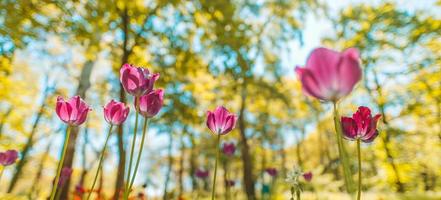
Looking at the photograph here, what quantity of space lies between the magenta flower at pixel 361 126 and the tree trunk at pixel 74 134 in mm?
5255

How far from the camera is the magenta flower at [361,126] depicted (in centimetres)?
160

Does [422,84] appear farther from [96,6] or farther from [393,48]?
[96,6]

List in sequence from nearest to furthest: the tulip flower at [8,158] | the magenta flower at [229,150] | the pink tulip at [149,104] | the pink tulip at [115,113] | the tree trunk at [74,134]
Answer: the pink tulip at [149,104]
the pink tulip at [115,113]
the tulip flower at [8,158]
the magenta flower at [229,150]
the tree trunk at [74,134]

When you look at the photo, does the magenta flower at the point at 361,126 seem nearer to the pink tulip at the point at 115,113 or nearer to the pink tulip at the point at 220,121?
the pink tulip at the point at 220,121

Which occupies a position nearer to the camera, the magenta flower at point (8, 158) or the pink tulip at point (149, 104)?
the pink tulip at point (149, 104)

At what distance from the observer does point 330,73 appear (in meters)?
1.03

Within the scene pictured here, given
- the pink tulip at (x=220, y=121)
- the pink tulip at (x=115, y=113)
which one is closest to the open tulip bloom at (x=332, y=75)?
the pink tulip at (x=220, y=121)

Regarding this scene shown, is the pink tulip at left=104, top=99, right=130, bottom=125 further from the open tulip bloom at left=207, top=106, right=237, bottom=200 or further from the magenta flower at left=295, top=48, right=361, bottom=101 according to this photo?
the magenta flower at left=295, top=48, right=361, bottom=101

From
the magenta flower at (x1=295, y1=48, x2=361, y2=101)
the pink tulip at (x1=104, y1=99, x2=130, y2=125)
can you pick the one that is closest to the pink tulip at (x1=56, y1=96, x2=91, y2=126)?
the pink tulip at (x1=104, y1=99, x2=130, y2=125)

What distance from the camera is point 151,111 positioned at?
6.23ft

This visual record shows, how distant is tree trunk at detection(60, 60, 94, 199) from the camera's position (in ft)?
21.4

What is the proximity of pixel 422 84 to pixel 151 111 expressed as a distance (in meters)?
10.5

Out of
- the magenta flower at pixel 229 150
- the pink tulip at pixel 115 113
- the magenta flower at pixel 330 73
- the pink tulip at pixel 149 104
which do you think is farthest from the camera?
the magenta flower at pixel 229 150

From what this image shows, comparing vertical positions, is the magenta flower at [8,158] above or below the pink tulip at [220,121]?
below
